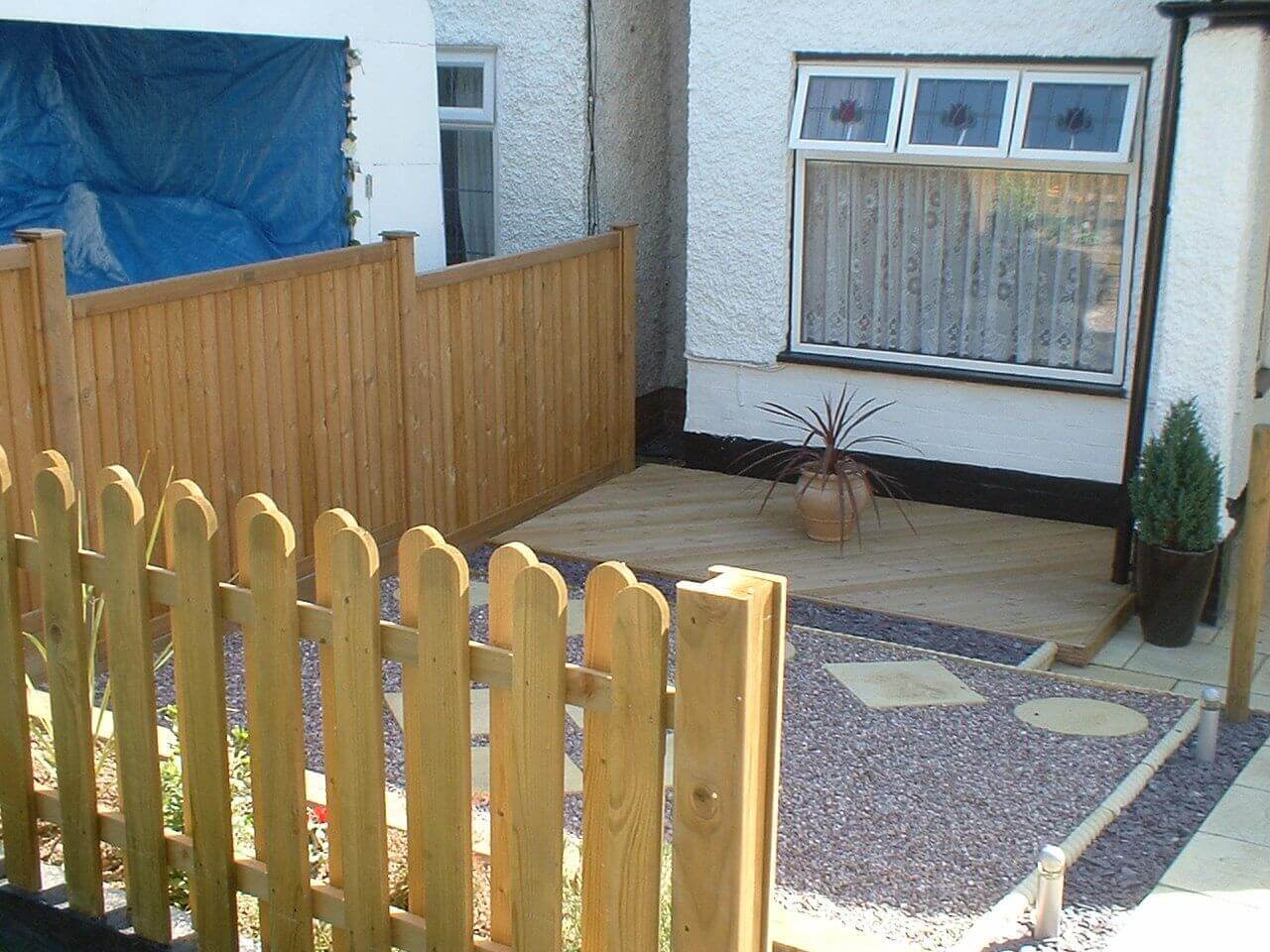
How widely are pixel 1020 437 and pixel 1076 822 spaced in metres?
3.96

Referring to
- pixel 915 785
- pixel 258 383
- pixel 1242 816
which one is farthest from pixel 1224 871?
pixel 258 383

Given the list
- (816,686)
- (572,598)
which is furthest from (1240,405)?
(572,598)

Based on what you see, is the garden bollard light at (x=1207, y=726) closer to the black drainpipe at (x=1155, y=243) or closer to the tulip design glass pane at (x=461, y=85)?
the black drainpipe at (x=1155, y=243)

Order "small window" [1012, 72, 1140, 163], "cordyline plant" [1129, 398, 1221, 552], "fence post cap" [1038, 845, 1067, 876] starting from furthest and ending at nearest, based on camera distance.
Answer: "small window" [1012, 72, 1140, 163], "cordyline plant" [1129, 398, 1221, 552], "fence post cap" [1038, 845, 1067, 876]

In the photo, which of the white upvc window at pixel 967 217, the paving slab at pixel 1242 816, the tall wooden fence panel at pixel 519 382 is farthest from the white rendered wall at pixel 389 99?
the paving slab at pixel 1242 816

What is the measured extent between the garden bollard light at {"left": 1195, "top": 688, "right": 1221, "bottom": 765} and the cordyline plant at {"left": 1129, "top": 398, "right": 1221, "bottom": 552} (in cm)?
137

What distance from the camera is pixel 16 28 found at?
874 cm

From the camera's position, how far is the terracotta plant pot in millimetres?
8305

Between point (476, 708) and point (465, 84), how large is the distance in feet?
19.3

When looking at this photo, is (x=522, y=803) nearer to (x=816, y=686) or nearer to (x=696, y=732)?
(x=696, y=732)

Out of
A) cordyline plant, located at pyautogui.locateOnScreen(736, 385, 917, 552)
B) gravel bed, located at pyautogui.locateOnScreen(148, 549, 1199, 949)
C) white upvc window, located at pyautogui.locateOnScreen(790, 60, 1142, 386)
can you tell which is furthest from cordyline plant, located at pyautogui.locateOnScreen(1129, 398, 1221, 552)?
cordyline plant, located at pyautogui.locateOnScreen(736, 385, 917, 552)

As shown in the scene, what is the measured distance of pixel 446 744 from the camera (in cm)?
326

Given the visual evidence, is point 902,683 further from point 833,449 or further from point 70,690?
point 70,690

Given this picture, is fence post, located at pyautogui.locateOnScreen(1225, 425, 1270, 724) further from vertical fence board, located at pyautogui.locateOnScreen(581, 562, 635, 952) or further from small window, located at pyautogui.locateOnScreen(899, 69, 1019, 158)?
vertical fence board, located at pyautogui.locateOnScreen(581, 562, 635, 952)
